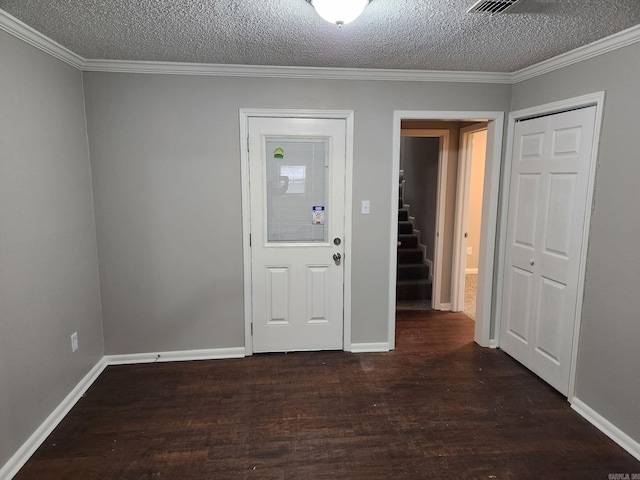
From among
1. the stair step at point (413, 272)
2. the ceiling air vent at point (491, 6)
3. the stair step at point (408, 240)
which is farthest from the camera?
the stair step at point (408, 240)

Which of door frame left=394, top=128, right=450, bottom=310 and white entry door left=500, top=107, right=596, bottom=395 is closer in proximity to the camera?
white entry door left=500, top=107, right=596, bottom=395

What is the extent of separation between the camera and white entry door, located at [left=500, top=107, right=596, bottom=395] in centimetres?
253

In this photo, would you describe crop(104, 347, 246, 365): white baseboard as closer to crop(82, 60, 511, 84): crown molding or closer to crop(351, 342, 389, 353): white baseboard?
crop(351, 342, 389, 353): white baseboard

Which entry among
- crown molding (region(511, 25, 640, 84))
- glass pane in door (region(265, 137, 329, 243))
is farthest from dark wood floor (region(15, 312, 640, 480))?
crown molding (region(511, 25, 640, 84))

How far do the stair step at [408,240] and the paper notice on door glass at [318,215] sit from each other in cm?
225

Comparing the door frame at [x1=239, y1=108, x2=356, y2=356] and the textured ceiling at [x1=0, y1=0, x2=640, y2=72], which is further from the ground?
the textured ceiling at [x1=0, y1=0, x2=640, y2=72]

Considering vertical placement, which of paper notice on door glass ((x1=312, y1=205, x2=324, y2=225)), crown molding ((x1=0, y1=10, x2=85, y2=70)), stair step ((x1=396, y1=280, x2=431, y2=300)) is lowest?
stair step ((x1=396, y1=280, x2=431, y2=300))

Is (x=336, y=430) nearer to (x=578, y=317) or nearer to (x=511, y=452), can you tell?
(x=511, y=452)

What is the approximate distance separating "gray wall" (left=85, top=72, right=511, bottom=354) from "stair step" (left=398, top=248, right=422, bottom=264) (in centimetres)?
182

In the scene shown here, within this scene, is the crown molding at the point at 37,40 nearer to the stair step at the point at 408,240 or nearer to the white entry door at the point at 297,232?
the white entry door at the point at 297,232

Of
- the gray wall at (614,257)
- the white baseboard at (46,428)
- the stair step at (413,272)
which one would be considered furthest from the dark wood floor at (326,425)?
the stair step at (413,272)

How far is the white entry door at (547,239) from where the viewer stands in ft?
8.31

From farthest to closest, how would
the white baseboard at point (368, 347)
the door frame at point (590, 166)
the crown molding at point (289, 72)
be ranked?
the white baseboard at point (368, 347) → the crown molding at point (289, 72) → the door frame at point (590, 166)

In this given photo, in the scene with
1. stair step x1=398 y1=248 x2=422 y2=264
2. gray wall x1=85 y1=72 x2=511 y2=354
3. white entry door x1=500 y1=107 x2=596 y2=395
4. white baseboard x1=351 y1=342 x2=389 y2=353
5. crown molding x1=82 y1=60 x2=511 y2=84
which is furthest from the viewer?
stair step x1=398 y1=248 x2=422 y2=264
